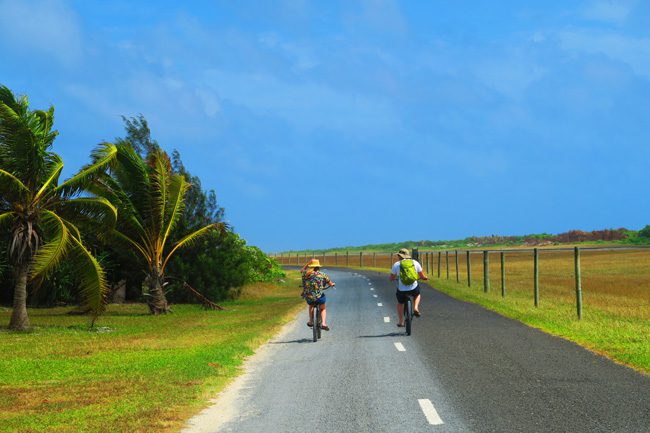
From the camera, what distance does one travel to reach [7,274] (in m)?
29.7

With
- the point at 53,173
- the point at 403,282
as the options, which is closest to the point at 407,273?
A: the point at 403,282

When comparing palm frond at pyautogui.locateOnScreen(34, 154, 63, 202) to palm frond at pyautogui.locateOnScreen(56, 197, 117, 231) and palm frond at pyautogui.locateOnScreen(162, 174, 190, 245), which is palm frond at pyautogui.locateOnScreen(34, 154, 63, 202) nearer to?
palm frond at pyautogui.locateOnScreen(56, 197, 117, 231)

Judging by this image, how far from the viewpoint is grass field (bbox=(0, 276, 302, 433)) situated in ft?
26.7

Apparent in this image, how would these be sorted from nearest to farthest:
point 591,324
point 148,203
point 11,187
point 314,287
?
1. point 314,287
2. point 591,324
3. point 11,187
4. point 148,203

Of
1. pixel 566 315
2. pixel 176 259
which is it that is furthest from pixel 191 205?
pixel 566 315

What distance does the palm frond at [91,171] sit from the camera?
2081cm

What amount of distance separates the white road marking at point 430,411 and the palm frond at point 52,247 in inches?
534

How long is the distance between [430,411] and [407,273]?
8195 mm

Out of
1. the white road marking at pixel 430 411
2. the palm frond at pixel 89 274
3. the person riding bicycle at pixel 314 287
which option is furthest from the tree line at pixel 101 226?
the white road marking at pixel 430 411

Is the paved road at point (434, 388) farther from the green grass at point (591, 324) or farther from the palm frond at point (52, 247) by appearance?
the palm frond at point (52, 247)

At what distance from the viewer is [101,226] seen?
22062 millimetres

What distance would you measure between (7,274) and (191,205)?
8.02m

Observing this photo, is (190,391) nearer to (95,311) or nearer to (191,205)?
(95,311)

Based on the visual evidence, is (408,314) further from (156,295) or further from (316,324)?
(156,295)
